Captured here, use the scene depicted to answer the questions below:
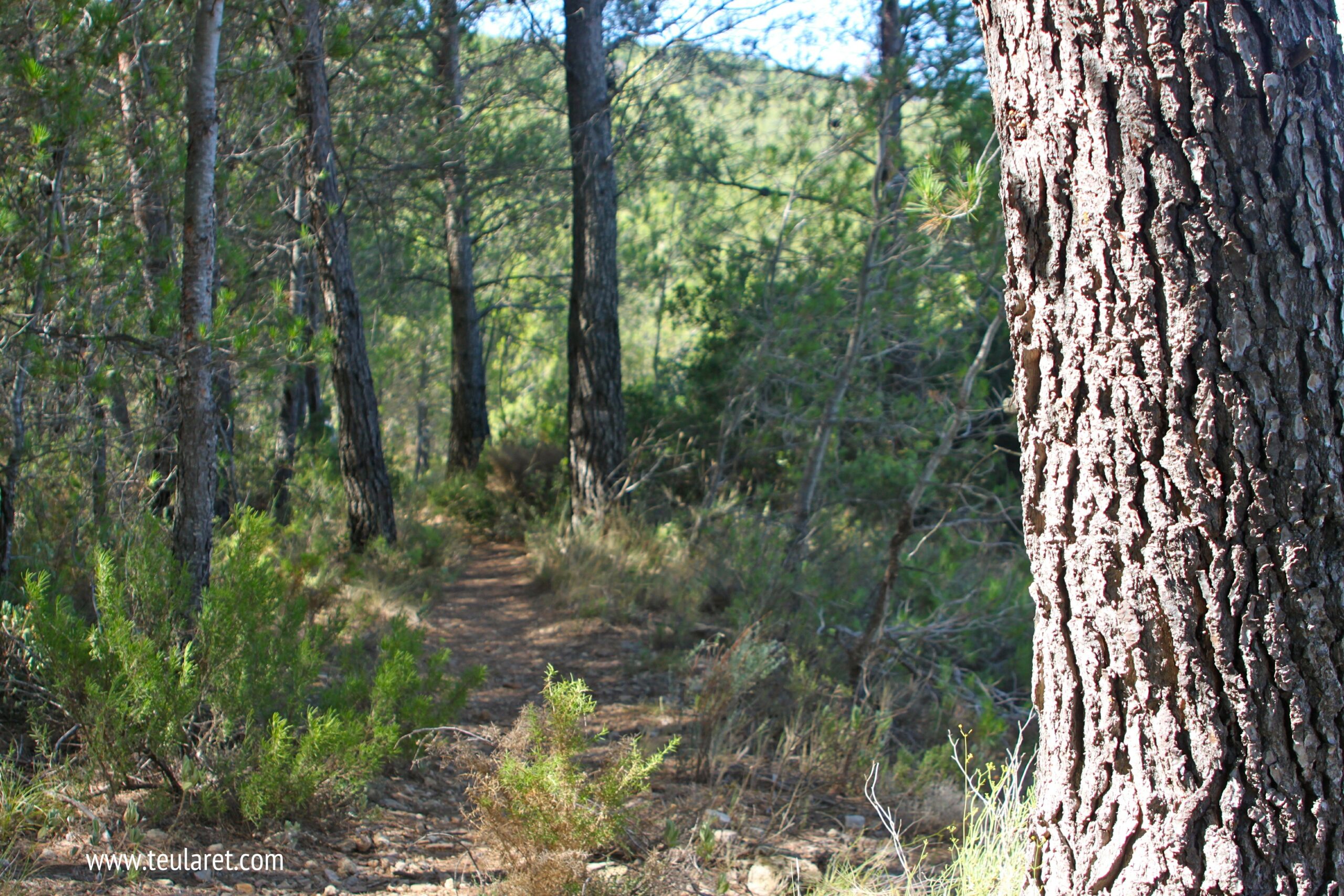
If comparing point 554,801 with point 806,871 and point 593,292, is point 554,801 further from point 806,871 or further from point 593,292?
point 593,292

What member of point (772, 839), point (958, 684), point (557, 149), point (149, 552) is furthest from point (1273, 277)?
point (557, 149)

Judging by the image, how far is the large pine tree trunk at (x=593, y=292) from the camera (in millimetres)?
7910

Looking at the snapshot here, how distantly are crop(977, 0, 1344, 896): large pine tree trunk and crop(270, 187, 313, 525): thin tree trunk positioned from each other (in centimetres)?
493

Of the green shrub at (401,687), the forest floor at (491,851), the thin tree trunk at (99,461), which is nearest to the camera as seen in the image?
the forest floor at (491,851)

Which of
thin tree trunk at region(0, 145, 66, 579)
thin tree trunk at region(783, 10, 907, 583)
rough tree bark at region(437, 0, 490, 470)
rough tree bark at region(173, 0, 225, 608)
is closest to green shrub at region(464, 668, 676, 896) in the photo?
rough tree bark at region(173, 0, 225, 608)

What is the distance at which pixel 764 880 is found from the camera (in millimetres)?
3143

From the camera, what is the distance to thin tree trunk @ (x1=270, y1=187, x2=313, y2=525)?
691 cm

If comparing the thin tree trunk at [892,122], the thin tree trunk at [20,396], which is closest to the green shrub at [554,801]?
the thin tree trunk at [20,396]

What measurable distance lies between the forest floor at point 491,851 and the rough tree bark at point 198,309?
3.98 ft

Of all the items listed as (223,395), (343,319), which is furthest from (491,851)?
(343,319)

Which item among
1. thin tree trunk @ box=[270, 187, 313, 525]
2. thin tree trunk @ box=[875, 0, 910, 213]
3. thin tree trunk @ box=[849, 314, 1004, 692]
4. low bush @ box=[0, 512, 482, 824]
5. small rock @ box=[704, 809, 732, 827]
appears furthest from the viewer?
thin tree trunk @ box=[270, 187, 313, 525]
